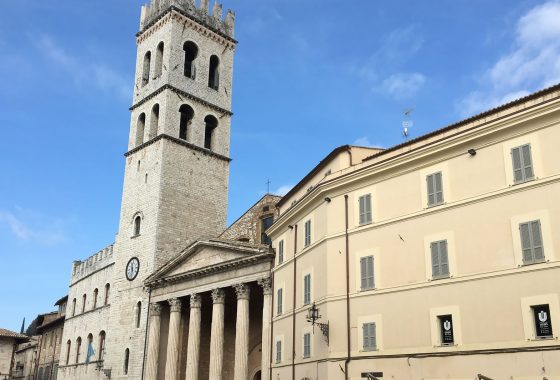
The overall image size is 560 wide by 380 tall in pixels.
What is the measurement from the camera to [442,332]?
60.5 feet

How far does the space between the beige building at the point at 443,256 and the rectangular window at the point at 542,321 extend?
0.03m

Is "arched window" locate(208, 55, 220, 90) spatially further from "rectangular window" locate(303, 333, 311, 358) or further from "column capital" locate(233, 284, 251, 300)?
"rectangular window" locate(303, 333, 311, 358)

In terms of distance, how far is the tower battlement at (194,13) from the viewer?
151 ft

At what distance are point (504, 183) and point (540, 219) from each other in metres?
1.61

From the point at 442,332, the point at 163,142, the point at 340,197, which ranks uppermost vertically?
the point at 163,142

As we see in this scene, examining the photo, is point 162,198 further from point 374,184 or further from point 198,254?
point 374,184

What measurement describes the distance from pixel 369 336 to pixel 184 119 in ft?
93.3

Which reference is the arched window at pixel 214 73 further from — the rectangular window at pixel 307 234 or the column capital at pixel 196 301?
the rectangular window at pixel 307 234

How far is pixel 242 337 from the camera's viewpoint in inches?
1257

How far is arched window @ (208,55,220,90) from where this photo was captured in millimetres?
47312

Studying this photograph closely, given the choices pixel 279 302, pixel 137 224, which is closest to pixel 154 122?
pixel 137 224

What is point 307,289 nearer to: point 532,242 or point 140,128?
point 532,242

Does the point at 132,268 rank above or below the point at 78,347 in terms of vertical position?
above

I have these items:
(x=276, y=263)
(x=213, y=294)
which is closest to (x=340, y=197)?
(x=276, y=263)
